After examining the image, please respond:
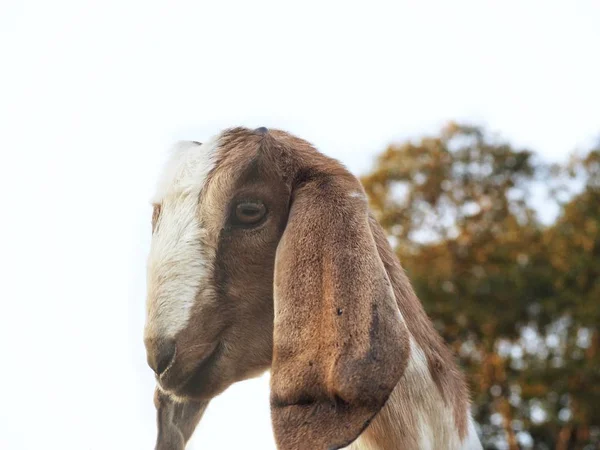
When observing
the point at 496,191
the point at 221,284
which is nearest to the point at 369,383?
the point at 221,284

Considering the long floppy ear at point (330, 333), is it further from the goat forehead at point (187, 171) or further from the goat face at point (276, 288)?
the goat forehead at point (187, 171)

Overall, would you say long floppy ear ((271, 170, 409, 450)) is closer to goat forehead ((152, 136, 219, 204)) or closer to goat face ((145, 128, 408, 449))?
goat face ((145, 128, 408, 449))

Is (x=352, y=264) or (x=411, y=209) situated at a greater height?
(x=411, y=209)

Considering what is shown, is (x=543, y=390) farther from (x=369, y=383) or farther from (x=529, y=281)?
(x=369, y=383)

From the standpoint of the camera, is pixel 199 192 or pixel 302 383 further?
pixel 199 192

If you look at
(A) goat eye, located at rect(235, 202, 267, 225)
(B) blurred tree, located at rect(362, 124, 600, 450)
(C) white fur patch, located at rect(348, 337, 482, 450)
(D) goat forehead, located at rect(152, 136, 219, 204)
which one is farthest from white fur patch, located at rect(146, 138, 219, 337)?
(B) blurred tree, located at rect(362, 124, 600, 450)

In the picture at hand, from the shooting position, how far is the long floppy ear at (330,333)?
272 cm

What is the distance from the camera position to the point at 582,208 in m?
25.4

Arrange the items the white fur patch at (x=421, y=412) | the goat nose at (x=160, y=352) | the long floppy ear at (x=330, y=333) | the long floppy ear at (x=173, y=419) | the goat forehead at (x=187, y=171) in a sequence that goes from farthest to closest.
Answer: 1. the long floppy ear at (x=173, y=419)
2. the goat forehead at (x=187, y=171)
3. the white fur patch at (x=421, y=412)
4. the goat nose at (x=160, y=352)
5. the long floppy ear at (x=330, y=333)

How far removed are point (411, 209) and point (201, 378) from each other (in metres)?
23.6

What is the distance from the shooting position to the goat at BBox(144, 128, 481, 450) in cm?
276

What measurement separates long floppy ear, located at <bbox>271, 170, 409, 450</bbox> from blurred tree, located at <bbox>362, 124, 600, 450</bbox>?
73.1 feet

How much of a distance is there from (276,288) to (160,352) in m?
0.44

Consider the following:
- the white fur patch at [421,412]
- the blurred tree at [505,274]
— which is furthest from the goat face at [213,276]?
the blurred tree at [505,274]
